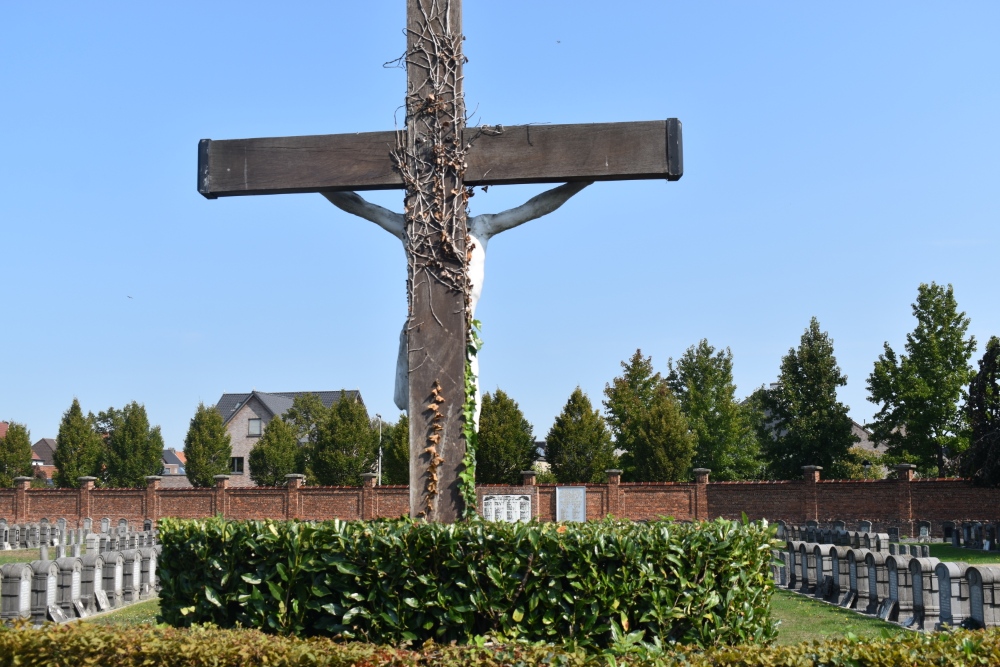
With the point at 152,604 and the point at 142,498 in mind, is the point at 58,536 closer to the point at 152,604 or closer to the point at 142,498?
the point at 142,498

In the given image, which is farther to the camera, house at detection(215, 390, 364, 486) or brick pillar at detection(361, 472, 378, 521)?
house at detection(215, 390, 364, 486)

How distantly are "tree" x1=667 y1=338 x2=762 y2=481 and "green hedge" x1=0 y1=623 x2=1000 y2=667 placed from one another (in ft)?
151

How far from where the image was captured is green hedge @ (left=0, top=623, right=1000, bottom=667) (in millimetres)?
4766

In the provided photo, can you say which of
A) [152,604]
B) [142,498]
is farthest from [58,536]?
[152,604]

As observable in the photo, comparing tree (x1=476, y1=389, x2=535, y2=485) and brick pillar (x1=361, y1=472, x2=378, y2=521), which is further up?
tree (x1=476, y1=389, x2=535, y2=485)

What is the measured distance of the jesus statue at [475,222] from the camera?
19.1 feet

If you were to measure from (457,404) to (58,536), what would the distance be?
30084 mm

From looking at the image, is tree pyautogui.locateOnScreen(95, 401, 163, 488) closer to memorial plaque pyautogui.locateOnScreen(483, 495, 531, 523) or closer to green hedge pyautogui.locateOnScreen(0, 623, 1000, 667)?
memorial plaque pyautogui.locateOnScreen(483, 495, 531, 523)

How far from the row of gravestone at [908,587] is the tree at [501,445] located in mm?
21690

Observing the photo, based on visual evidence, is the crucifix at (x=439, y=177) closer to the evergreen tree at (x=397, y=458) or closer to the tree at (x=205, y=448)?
the evergreen tree at (x=397, y=458)

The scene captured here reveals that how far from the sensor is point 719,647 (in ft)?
17.3

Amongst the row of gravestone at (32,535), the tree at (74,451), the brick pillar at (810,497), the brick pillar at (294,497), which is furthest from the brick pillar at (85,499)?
the brick pillar at (810,497)

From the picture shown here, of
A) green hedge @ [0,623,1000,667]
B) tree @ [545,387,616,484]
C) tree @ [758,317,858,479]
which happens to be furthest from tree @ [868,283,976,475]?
green hedge @ [0,623,1000,667]

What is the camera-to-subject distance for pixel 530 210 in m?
6.03
